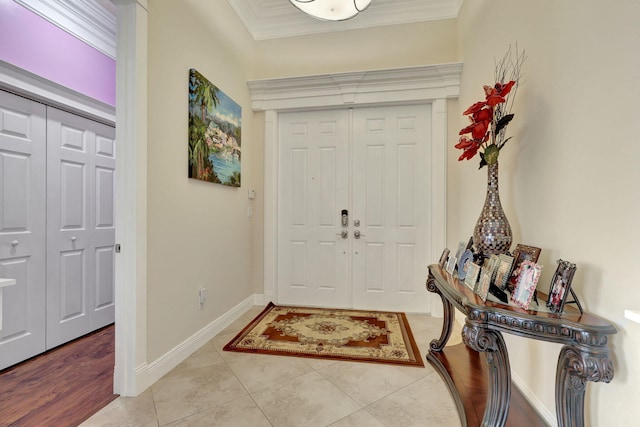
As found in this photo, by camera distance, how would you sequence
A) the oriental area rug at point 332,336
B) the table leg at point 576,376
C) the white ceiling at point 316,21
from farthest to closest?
1. the white ceiling at point 316,21
2. the oriental area rug at point 332,336
3. the table leg at point 576,376

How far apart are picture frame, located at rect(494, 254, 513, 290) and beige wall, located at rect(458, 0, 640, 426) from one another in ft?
0.78

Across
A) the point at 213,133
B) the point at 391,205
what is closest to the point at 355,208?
the point at 391,205

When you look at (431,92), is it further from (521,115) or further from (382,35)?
(521,115)

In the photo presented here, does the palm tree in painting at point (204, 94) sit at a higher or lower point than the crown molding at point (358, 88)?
lower

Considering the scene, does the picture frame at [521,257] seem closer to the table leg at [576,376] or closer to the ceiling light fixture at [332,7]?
the table leg at [576,376]

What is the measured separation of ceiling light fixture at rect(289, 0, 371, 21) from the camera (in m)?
2.28

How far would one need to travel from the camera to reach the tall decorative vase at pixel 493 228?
140 cm

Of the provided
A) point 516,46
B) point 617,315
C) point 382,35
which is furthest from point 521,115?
point 382,35

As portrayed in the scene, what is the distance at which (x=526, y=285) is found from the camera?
1.07 m

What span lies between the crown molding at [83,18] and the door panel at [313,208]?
1.77m

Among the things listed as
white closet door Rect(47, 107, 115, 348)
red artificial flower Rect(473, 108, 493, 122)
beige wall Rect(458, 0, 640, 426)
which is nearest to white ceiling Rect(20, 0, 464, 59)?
white closet door Rect(47, 107, 115, 348)

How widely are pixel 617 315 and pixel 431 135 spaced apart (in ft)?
7.61

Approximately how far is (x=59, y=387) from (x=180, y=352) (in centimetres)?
67

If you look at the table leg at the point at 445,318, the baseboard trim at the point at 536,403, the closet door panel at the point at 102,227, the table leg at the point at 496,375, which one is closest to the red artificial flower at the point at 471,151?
the table leg at the point at 445,318
